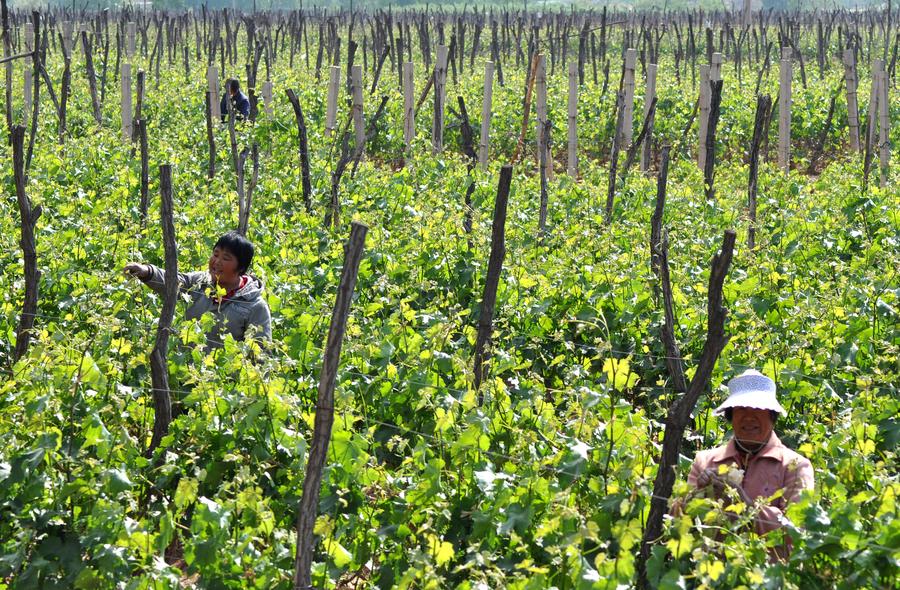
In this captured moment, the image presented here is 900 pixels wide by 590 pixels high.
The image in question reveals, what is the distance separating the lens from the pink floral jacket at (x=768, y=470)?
351 centimetres

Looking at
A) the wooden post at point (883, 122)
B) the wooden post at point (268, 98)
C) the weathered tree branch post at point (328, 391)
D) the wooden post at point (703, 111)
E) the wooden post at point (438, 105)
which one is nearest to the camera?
the weathered tree branch post at point (328, 391)

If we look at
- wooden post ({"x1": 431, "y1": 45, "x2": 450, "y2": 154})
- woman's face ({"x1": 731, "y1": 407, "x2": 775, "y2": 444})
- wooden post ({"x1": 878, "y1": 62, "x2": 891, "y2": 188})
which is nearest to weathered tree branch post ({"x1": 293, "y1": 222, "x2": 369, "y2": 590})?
woman's face ({"x1": 731, "y1": 407, "x2": 775, "y2": 444})

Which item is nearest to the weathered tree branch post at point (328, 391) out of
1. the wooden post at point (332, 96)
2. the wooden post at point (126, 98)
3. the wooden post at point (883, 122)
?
the wooden post at point (332, 96)

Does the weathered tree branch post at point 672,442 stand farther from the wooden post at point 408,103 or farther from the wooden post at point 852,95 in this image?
the wooden post at point 852,95

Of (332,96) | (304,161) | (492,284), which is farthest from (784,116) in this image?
(492,284)

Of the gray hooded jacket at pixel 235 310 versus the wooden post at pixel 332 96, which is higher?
the wooden post at pixel 332 96

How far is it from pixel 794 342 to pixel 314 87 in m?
13.6

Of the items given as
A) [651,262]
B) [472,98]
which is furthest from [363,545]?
[472,98]

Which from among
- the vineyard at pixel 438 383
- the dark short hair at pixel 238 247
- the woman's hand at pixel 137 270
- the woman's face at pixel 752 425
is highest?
the dark short hair at pixel 238 247

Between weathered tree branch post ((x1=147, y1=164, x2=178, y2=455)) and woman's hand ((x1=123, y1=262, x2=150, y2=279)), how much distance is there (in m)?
0.58

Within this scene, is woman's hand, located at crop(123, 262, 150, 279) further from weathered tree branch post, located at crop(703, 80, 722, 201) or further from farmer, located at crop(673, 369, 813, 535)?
weathered tree branch post, located at crop(703, 80, 722, 201)

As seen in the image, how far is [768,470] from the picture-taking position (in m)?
3.63

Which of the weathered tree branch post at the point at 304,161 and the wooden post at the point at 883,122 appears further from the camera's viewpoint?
the wooden post at the point at 883,122

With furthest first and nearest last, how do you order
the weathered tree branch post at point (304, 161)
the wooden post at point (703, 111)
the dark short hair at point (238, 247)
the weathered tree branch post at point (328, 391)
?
the wooden post at point (703, 111) < the weathered tree branch post at point (304, 161) < the dark short hair at point (238, 247) < the weathered tree branch post at point (328, 391)
